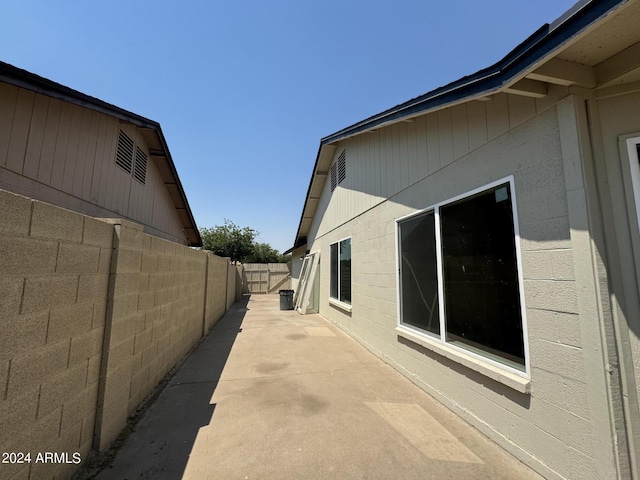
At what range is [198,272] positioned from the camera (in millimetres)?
6109

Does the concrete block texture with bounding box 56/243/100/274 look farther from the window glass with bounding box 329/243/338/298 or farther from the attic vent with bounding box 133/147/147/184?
the window glass with bounding box 329/243/338/298

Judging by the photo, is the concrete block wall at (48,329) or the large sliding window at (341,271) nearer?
the concrete block wall at (48,329)

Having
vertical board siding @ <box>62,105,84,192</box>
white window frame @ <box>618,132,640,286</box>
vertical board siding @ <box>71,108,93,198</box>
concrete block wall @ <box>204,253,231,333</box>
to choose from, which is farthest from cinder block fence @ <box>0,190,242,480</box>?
white window frame @ <box>618,132,640,286</box>

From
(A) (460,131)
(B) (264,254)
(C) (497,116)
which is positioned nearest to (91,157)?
(A) (460,131)

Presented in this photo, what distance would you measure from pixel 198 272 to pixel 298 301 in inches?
243

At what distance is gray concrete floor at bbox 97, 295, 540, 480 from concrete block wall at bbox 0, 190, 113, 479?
648mm

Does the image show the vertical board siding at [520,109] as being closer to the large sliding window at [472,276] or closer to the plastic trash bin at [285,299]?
Answer: the large sliding window at [472,276]

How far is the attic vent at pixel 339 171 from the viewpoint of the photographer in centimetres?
811

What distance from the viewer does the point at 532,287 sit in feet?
7.91

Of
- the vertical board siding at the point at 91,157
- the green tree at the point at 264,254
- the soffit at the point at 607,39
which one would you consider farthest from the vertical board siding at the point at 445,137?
the green tree at the point at 264,254

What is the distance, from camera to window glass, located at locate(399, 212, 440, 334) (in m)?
3.79

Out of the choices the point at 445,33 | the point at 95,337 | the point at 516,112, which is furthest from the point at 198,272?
the point at 445,33

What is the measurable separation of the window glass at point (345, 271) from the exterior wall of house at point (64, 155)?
18.2ft

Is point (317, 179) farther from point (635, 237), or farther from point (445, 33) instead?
point (635, 237)
